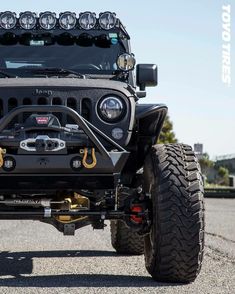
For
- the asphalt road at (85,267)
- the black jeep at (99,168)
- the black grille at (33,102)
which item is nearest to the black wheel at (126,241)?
the asphalt road at (85,267)

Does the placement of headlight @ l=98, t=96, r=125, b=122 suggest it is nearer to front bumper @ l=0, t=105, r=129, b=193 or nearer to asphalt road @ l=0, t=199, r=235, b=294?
front bumper @ l=0, t=105, r=129, b=193

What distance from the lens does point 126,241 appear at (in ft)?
26.2

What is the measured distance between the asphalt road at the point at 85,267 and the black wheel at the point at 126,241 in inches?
5.1

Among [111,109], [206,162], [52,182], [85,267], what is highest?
[206,162]

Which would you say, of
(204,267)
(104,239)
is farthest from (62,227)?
(104,239)

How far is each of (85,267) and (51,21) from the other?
8.43 ft

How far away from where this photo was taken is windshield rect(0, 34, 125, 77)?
23.9 feet

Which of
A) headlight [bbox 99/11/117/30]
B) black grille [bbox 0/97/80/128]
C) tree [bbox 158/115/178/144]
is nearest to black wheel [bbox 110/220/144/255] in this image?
headlight [bbox 99/11/117/30]

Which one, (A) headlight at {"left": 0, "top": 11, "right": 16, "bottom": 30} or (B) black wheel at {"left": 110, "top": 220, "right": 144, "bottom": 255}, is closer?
(A) headlight at {"left": 0, "top": 11, "right": 16, "bottom": 30}

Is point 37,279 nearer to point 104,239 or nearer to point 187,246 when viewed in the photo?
point 187,246

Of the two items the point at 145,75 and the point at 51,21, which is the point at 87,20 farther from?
the point at 145,75

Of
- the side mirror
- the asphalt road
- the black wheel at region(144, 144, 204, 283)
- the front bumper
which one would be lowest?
the asphalt road

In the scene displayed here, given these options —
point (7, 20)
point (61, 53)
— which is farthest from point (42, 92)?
point (7, 20)

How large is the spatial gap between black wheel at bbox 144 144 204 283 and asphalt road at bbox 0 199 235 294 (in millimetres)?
147
